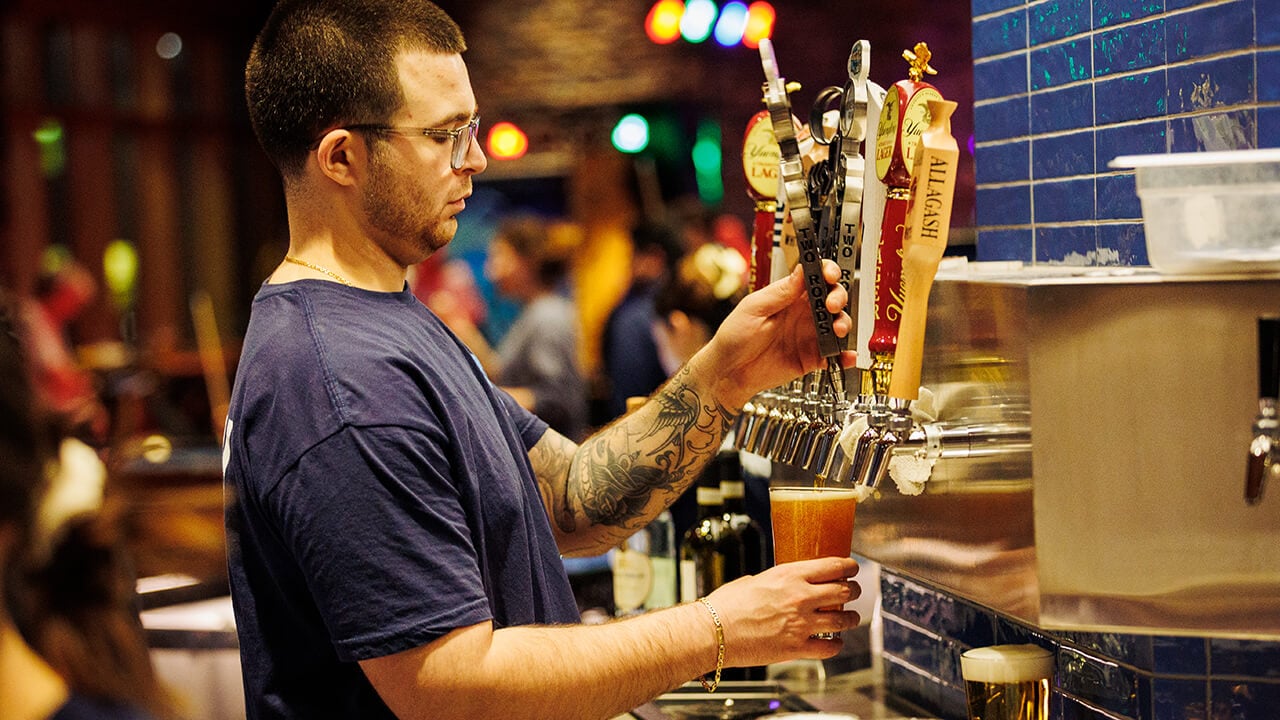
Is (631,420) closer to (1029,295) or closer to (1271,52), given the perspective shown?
(1029,295)

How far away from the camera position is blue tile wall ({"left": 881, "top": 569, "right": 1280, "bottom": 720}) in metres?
1.61

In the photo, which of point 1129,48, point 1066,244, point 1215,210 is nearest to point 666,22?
point 1066,244

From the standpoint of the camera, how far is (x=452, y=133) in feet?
6.07

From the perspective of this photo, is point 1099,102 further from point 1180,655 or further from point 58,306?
point 58,306

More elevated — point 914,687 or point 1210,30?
point 1210,30

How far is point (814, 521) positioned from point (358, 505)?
576 millimetres

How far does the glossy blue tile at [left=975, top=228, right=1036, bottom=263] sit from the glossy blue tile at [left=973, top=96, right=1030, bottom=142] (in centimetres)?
15

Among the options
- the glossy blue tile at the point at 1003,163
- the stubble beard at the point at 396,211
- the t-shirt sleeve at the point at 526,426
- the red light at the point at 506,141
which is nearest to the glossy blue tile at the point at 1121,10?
the glossy blue tile at the point at 1003,163

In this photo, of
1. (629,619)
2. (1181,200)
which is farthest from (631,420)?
(1181,200)

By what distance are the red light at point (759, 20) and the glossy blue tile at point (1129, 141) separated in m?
6.16

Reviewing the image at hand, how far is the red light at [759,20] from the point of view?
7891mm

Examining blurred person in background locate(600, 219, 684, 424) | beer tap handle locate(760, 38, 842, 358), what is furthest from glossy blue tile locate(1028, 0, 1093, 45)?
blurred person in background locate(600, 219, 684, 424)

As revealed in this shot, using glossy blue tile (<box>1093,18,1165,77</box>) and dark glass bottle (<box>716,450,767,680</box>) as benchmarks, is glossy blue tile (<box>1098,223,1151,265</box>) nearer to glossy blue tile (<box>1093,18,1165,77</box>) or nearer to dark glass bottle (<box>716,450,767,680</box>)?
glossy blue tile (<box>1093,18,1165,77</box>)

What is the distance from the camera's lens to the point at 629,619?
172 centimetres
